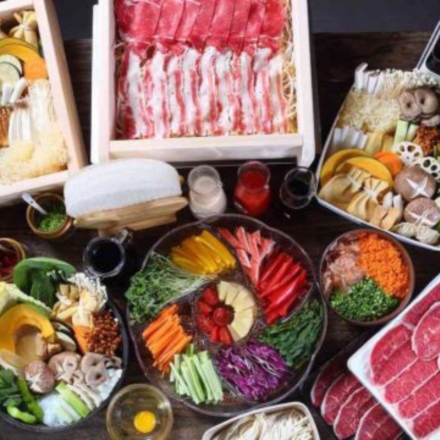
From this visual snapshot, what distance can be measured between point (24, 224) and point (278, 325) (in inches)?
28.3

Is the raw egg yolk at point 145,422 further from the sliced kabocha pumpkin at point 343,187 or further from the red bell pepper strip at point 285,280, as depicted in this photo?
the sliced kabocha pumpkin at point 343,187

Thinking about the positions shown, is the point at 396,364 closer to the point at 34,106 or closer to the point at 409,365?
the point at 409,365

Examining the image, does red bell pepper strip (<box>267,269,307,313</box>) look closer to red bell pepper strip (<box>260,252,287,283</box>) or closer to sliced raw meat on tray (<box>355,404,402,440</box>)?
red bell pepper strip (<box>260,252,287,283</box>)

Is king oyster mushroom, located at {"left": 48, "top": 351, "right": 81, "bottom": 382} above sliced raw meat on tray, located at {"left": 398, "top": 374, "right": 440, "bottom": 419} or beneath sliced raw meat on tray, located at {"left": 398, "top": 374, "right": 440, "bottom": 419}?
above

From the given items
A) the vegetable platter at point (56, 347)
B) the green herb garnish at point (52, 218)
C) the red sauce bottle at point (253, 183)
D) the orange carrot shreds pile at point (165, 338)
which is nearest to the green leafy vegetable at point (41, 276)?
the vegetable platter at point (56, 347)

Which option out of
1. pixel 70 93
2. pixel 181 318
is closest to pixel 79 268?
pixel 181 318

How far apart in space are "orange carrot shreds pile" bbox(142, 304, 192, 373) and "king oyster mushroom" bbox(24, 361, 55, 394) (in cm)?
24

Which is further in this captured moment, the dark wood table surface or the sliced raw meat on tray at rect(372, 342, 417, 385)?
the dark wood table surface

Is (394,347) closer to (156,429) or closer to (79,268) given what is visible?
(156,429)

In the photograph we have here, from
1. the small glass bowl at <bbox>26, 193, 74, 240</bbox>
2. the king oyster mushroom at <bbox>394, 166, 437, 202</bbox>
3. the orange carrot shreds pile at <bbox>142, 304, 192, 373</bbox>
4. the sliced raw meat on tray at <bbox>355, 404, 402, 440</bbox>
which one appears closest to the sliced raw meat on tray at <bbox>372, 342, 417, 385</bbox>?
the sliced raw meat on tray at <bbox>355, 404, 402, 440</bbox>

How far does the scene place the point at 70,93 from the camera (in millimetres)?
1911

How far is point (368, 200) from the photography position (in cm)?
184

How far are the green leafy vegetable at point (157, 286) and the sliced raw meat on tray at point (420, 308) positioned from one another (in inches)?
19.5

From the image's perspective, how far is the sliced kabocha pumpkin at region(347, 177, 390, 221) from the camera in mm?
1832
